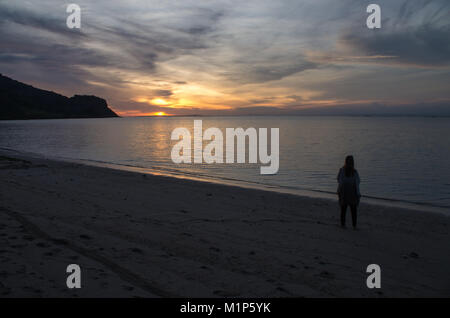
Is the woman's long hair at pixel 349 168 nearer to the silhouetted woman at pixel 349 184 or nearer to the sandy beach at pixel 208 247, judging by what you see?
the silhouetted woman at pixel 349 184

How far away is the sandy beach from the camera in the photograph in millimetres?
5406

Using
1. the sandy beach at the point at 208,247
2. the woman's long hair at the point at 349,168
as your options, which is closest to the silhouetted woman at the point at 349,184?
the woman's long hair at the point at 349,168

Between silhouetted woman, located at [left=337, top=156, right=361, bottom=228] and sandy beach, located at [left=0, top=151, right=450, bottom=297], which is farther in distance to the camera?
silhouetted woman, located at [left=337, top=156, right=361, bottom=228]

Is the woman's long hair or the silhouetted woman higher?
the woman's long hair

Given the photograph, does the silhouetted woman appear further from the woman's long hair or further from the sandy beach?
the sandy beach

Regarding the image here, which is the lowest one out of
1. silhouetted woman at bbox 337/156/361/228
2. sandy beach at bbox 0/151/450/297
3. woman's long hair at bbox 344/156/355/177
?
sandy beach at bbox 0/151/450/297

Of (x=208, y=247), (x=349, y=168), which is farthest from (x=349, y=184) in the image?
(x=208, y=247)

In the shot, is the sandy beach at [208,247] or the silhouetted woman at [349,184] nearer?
the sandy beach at [208,247]

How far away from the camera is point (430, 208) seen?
14703 millimetres

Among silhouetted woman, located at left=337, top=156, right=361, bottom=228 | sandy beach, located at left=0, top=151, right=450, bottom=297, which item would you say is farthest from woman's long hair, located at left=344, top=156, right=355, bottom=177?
sandy beach, located at left=0, top=151, right=450, bottom=297

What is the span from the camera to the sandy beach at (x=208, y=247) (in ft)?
17.7

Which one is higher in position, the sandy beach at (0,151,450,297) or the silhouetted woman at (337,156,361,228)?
the silhouetted woman at (337,156,361,228)

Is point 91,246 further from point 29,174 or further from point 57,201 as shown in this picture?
point 29,174
